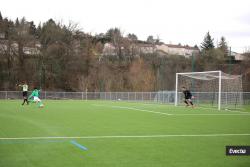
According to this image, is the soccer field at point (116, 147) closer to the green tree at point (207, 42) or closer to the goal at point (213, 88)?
the goal at point (213, 88)

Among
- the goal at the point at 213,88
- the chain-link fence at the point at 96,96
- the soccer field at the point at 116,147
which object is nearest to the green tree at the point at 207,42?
the chain-link fence at the point at 96,96

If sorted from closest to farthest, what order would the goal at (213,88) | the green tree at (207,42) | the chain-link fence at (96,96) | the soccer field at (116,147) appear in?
the soccer field at (116,147) → the goal at (213,88) → the chain-link fence at (96,96) → the green tree at (207,42)

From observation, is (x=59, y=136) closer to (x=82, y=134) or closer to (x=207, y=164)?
(x=82, y=134)

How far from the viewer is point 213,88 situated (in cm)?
4184

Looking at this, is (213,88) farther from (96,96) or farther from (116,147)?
(116,147)

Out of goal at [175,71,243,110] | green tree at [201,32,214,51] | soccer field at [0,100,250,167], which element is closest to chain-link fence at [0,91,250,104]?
goal at [175,71,243,110]

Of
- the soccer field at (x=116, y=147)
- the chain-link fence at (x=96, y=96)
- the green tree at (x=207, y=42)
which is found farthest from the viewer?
the green tree at (x=207, y=42)

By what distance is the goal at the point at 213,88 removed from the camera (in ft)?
116

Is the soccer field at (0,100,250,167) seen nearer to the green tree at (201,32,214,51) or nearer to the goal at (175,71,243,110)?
the goal at (175,71,243,110)

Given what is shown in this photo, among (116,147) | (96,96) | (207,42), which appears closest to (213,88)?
(96,96)

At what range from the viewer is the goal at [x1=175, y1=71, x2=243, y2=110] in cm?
3547

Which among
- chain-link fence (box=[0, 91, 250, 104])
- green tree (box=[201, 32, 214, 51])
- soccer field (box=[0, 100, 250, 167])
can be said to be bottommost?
soccer field (box=[0, 100, 250, 167])

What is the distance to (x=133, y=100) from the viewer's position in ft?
175

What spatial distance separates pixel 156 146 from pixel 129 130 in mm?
3905
